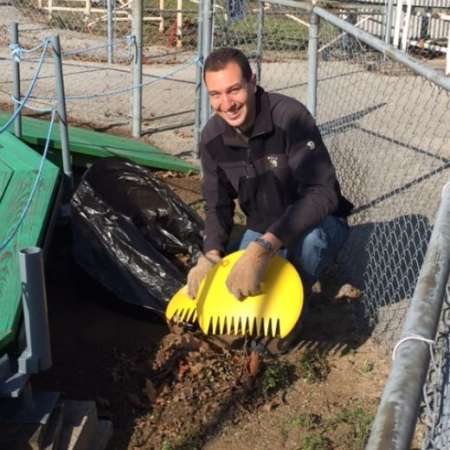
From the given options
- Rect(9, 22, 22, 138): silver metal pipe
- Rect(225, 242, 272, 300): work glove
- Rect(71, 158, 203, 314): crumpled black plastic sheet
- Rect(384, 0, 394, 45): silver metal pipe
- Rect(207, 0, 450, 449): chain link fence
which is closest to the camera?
Rect(225, 242, 272, 300): work glove

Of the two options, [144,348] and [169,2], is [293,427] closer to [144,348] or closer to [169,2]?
[144,348]

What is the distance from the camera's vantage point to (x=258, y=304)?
11.0 ft

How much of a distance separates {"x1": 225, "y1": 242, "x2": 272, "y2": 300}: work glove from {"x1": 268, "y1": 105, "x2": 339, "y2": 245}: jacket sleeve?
334 millimetres

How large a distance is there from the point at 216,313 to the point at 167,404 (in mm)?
505

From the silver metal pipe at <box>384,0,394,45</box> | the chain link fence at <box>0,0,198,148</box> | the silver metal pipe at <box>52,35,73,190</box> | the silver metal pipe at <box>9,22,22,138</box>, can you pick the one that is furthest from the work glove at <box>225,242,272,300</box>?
the silver metal pipe at <box>384,0,394,45</box>

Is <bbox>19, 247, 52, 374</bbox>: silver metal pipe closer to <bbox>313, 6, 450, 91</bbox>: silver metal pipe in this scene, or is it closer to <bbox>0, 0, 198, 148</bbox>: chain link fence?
<bbox>313, 6, 450, 91</bbox>: silver metal pipe

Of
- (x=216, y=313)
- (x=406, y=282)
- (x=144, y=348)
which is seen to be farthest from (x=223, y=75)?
(x=406, y=282)

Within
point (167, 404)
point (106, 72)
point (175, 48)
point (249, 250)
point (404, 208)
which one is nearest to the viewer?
point (249, 250)

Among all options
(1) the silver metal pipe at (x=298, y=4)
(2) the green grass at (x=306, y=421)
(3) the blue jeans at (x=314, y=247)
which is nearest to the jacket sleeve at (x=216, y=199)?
(3) the blue jeans at (x=314, y=247)

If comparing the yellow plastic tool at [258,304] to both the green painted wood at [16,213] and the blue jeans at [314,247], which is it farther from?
the green painted wood at [16,213]

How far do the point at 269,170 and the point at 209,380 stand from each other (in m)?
0.99

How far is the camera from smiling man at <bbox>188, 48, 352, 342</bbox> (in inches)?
136

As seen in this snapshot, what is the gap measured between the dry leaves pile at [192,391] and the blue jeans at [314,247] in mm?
463

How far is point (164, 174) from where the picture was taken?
661 centimetres
